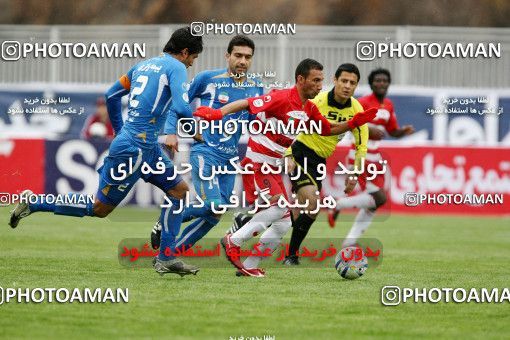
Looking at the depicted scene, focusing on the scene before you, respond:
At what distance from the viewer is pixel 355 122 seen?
12.0 meters

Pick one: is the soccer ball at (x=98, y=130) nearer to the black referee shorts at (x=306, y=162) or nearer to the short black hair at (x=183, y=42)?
the black referee shorts at (x=306, y=162)

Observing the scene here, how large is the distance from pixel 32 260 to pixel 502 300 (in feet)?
16.4

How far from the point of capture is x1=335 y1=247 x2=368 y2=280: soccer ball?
1173cm

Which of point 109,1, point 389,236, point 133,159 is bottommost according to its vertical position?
point 389,236

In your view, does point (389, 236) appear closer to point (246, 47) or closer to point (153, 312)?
point (246, 47)

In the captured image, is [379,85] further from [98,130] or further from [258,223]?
[98,130]

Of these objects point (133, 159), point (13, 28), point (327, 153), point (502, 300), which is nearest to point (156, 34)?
point (13, 28)

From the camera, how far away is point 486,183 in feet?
71.7

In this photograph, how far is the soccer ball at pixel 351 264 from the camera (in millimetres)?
11734

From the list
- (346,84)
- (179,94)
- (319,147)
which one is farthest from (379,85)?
(179,94)

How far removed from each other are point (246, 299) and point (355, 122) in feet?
8.74

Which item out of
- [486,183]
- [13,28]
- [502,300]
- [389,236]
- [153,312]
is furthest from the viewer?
[13,28]

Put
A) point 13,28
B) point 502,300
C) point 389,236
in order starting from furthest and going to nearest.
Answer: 1. point 13,28
2. point 389,236
3. point 502,300

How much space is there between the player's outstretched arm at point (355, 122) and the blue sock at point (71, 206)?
8.61 feet
